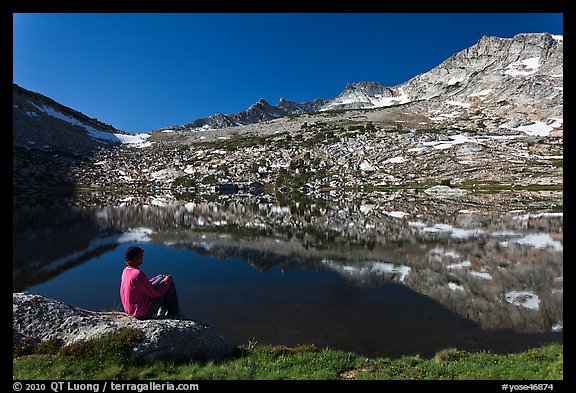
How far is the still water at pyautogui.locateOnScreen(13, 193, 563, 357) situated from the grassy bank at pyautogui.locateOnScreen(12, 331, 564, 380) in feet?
7.73

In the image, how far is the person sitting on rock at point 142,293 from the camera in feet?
31.1

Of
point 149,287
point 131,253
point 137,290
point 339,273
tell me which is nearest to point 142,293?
point 137,290

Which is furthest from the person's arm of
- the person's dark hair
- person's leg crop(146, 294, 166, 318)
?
the person's dark hair

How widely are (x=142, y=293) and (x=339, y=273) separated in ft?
48.0

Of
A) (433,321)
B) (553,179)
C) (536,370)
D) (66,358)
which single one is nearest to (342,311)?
(433,321)

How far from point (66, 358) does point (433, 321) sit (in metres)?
13.6

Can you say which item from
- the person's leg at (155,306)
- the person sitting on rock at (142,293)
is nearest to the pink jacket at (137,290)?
the person sitting on rock at (142,293)

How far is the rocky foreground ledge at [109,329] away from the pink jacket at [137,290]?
1.06ft

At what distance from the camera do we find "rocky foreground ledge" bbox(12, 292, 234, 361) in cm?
907

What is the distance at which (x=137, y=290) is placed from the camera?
975 centimetres

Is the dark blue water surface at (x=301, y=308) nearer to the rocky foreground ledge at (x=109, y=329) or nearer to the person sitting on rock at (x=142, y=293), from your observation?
the rocky foreground ledge at (x=109, y=329)

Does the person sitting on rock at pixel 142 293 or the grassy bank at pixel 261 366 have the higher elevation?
the person sitting on rock at pixel 142 293

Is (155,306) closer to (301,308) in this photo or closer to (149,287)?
(149,287)
